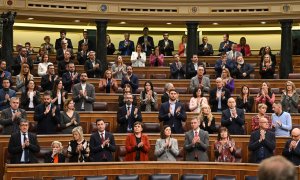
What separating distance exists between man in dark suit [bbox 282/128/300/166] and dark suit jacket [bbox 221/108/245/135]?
1.11 meters

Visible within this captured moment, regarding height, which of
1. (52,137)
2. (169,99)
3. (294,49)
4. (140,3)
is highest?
(140,3)

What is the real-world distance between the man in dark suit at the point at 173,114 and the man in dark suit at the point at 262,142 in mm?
1290

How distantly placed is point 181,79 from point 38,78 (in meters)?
2.84

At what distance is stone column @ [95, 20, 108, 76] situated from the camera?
13462 mm

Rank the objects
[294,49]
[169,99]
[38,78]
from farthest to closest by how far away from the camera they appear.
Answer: [294,49] < [38,78] < [169,99]

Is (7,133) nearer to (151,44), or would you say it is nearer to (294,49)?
(151,44)

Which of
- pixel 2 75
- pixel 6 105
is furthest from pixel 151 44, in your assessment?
pixel 6 105

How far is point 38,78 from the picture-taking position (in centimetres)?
1084

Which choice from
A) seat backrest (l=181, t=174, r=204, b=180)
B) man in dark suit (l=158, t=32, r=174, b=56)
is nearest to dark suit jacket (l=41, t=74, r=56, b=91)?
seat backrest (l=181, t=174, r=204, b=180)

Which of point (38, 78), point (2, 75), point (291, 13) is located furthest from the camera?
point (291, 13)

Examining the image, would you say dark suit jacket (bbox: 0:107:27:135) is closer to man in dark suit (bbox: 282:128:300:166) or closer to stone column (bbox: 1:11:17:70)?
man in dark suit (bbox: 282:128:300:166)

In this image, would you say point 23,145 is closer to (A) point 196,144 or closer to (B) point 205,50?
(A) point 196,144

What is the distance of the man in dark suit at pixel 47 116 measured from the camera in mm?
8031

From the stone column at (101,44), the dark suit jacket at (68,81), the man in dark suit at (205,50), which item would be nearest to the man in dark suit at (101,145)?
the dark suit jacket at (68,81)
